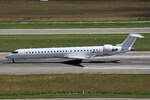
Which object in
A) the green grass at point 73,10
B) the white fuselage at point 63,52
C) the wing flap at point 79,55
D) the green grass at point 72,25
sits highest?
the green grass at point 73,10

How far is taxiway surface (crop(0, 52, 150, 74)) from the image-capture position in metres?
50.8

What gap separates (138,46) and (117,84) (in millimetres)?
25036

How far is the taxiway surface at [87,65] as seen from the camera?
5078cm

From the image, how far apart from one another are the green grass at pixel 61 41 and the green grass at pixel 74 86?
19829 mm

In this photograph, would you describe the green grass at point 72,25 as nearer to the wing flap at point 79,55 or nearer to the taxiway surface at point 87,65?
the taxiway surface at point 87,65

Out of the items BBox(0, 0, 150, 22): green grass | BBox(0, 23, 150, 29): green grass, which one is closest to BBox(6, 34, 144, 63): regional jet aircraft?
BBox(0, 23, 150, 29): green grass

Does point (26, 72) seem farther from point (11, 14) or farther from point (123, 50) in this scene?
point (11, 14)

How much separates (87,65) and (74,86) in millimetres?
12168


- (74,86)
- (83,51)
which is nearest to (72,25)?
(83,51)

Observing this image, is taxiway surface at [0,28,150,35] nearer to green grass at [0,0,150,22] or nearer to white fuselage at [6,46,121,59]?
green grass at [0,0,150,22]

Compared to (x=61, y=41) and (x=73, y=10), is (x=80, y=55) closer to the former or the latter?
(x=61, y=41)

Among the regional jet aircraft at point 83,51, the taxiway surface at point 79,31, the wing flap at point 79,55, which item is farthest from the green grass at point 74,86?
the taxiway surface at point 79,31

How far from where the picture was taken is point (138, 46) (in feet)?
220

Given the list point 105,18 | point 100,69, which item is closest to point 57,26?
point 105,18
